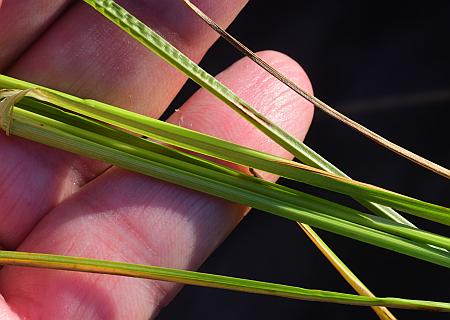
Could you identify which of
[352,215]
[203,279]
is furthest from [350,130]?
[203,279]

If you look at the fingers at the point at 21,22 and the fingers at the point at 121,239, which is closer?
the fingers at the point at 121,239

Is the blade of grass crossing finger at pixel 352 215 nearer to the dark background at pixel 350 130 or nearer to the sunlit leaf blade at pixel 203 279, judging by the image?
the sunlit leaf blade at pixel 203 279

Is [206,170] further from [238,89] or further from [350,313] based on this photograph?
[350,313]

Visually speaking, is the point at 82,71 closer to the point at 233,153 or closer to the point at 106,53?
the point at 106,53

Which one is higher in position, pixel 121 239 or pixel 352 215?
pixel 352 215

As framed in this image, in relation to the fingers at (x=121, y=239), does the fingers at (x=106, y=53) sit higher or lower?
higher

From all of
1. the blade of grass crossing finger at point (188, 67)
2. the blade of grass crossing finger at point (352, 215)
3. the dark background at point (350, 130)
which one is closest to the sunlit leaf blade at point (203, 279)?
the blade of grass crossing finger at point (352, 215)

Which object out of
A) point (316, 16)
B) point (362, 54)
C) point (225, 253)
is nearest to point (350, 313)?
point (225, 253)

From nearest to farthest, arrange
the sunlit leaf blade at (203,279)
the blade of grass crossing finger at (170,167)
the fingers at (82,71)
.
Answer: the sunlit leaf blade at (203,279)
the blade of grass crossing finger at (170,167)
the fingers at (82,71)
